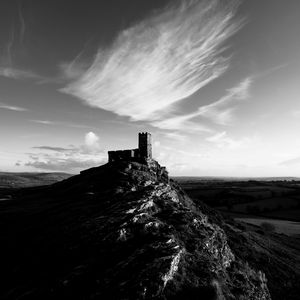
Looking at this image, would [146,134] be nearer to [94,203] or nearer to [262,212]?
[94,203]

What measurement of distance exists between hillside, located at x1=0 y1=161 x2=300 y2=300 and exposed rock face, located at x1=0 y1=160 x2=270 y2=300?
3.0 inches

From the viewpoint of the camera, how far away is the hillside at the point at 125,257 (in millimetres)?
18875

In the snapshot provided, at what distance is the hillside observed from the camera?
18.9m

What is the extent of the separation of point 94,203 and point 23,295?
62.9ft

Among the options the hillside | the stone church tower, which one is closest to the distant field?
the hillside

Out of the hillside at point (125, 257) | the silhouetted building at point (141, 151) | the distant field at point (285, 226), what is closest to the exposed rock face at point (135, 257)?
the hillside at point (125, 257)

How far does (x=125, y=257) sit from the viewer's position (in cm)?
2192

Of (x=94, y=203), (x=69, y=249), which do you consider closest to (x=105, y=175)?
(x=94, y=203)

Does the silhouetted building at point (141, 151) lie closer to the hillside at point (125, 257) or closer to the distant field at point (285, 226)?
the hillside at point (125, 257)

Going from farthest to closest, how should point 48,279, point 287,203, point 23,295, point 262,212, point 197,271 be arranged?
point 287,203, point 262,212, point 197,271, point 48,279, point 23,295

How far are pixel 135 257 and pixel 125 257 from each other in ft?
2.88

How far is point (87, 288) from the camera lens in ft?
60.2

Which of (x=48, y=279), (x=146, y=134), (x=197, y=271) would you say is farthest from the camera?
(x=146, y=134)

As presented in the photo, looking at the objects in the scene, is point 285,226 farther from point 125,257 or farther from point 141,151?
point 125,257
